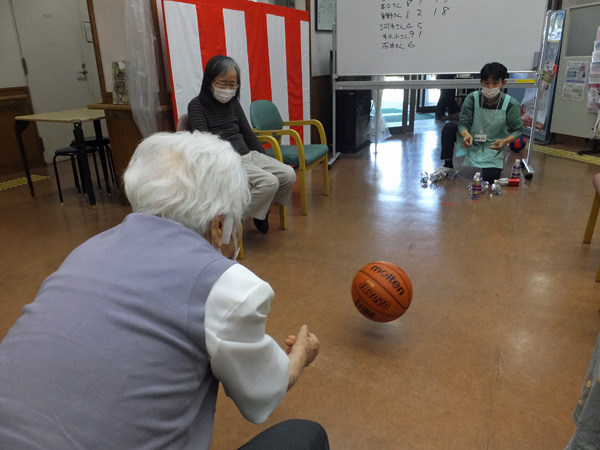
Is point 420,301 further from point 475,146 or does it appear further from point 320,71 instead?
point 320,71

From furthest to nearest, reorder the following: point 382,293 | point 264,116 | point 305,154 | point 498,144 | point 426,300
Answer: point 498,144, point 264,116, point 305,154, point 426,300, point 382,293

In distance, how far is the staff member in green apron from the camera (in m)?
3.93

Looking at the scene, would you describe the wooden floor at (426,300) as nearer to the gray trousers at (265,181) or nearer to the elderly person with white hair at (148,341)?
the gray trousers at (265,181)

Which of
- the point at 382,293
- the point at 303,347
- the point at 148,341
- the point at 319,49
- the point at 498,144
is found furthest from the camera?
the point at 319,49

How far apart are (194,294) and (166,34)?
2.88 meters

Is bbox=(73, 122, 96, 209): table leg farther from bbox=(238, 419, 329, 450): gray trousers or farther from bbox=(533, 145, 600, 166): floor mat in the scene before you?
bbox=(533, 145, 600, 166): floor mat

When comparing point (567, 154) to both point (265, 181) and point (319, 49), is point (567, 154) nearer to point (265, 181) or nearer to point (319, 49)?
point (319, 49)

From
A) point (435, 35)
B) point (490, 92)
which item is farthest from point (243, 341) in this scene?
point (435, 35)

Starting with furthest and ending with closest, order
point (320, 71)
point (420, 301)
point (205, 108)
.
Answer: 1. point (320, 71)
2. point (205, 108)
3. point (420, 301)

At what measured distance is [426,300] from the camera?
2158 millimetres

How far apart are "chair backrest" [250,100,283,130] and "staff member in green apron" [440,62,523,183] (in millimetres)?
1738

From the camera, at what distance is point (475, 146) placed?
13.5ft

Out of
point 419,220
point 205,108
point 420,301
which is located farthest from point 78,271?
point 419,220

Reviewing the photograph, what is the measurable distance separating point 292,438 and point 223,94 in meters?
2.30
